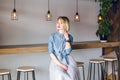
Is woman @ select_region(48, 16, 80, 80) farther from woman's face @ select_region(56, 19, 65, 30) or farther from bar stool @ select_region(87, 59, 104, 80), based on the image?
bar stool @ select_region(87, 59, 104, 80)

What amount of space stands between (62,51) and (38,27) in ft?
4.75

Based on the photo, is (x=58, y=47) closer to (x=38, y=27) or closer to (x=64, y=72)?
(x=64, y=72)

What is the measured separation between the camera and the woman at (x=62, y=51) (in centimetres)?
325

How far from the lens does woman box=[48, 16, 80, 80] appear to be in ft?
10.7

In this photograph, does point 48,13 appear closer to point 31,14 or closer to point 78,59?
point 31,14

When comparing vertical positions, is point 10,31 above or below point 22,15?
A: below

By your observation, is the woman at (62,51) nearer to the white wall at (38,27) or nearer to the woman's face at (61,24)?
the woman's face at (61,24)

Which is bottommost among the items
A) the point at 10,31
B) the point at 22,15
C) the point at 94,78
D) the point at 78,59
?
the point at 94,78

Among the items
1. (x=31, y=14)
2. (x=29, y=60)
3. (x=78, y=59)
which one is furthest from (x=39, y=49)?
(x=78, y=59)

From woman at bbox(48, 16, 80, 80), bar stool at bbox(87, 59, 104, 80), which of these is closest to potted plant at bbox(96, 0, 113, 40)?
bar stool at bbox(87, 59, 104, 80)

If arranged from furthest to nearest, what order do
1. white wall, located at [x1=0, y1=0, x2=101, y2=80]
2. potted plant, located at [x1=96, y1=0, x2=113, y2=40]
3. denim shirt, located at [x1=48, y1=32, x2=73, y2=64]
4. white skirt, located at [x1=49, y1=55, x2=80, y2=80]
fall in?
potted plant, located at [x1=96, y1=0, x2=113, y2=40]
white wall, located at [x1=0, y1=0, x2=101, y2=80]
denim shirt, located at [x1=48, y1=32, x2=73, y2=64]
white skirt, located at [x1=49, y1=55, x2=80, y2=80]

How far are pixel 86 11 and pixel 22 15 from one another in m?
1.66

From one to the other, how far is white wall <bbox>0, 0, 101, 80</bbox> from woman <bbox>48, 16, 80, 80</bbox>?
4.19 ft

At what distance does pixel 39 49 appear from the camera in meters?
3.93
